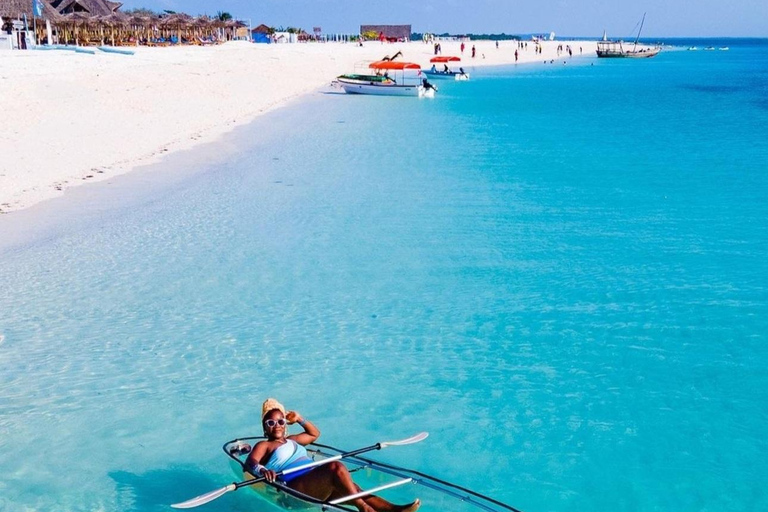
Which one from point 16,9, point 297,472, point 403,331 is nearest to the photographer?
point 297,472

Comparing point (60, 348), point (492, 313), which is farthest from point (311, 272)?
point (60, 348)

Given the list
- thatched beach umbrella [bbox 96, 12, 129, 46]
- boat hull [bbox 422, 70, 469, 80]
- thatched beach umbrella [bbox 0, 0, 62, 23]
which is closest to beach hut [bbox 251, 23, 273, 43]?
thatched beach umbrella [bbox 96, 12, 129, 46]

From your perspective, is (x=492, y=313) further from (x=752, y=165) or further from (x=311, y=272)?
(x=752, y=165)

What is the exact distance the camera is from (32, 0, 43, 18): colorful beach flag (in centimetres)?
5022

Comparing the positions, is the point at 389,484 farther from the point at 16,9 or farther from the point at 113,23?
the point at 113,23

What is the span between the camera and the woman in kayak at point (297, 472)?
17.1ft

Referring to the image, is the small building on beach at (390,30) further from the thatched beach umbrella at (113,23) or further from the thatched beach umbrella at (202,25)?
the thatched beach umbrella at (113,23)

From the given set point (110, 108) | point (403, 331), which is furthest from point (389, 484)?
→ point (110, 108)

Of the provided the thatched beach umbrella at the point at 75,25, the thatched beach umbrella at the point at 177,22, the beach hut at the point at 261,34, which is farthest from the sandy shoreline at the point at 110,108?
the beach hut at the point at 261,34

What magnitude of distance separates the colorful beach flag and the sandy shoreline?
7.14 m

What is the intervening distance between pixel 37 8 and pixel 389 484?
175 feet

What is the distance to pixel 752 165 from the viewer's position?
70.5 ft

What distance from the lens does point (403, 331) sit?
9.48m

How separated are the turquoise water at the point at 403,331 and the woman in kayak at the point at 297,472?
746 millimetres
